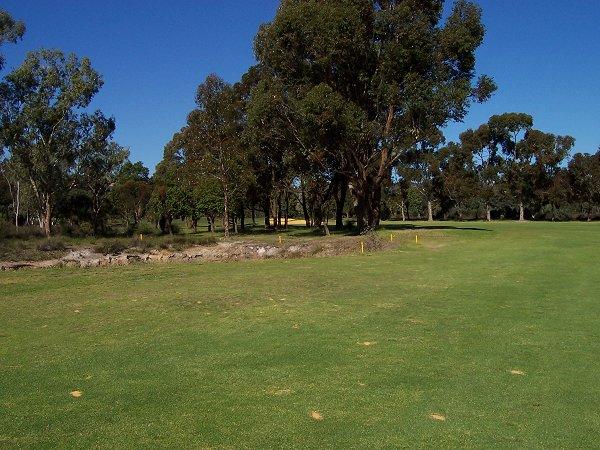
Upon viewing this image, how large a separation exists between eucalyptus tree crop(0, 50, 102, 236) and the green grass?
123ft

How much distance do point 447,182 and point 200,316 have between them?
89072 millimetres

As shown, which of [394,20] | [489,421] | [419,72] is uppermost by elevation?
[394,20]

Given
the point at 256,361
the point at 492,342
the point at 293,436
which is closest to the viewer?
the point at 293,436

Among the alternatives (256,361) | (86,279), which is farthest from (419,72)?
(256,361)

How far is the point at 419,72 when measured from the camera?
1454 inches

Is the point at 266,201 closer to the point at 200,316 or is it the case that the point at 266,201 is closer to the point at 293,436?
the point at 200,316

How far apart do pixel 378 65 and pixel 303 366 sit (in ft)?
105

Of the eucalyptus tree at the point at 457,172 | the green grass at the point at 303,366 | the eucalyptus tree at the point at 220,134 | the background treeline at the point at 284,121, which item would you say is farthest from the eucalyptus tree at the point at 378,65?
the eucalyptus tree at the point at 457,172

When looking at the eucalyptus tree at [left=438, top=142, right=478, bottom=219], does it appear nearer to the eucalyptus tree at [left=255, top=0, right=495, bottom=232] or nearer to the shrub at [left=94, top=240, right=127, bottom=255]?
the eucalyptus tree at [left=255, top=0, right=495, bottom=232]

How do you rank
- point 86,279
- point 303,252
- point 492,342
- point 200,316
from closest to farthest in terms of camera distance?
point 492,342 → point 200,316 → point 86,279 → point 303,252

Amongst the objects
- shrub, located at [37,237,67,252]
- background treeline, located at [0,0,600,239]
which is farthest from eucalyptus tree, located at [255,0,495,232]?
shrub, located at [37,237,67,252]

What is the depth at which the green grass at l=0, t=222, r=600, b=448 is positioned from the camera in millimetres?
5266

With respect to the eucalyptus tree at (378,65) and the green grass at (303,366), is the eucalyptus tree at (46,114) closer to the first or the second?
the eucalyptus tree at (378,65)

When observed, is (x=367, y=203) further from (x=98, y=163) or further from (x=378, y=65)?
(x=98, y=163)
